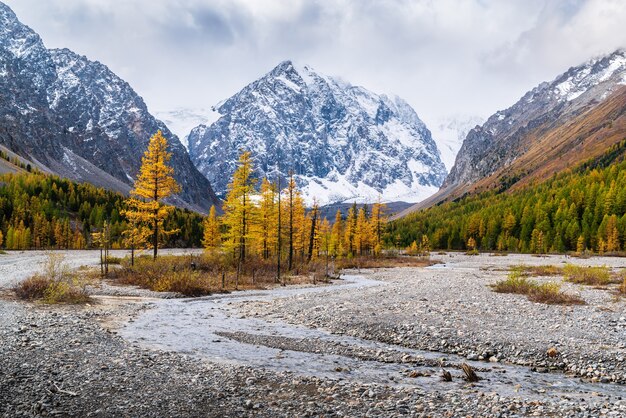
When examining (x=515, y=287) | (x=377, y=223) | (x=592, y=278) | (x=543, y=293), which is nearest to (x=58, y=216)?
(x=377, y=223)

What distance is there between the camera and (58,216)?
124 meters

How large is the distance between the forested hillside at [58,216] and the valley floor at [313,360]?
10099cm

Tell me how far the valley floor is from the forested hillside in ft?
331

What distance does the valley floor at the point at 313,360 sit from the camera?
10.2 metres

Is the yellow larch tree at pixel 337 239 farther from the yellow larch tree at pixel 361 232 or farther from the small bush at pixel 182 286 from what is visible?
the small bush at pixel 182 286

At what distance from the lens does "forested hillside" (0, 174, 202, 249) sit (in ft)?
362

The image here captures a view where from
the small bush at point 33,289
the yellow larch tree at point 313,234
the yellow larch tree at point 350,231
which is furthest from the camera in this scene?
the yellow larch tree at point 350,231

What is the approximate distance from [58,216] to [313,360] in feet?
432

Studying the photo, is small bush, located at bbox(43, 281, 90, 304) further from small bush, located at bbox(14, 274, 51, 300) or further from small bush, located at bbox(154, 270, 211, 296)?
small bush, located at bbox(154, 270, 211, 296)

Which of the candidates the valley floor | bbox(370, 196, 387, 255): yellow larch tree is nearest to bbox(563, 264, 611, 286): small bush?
the valley floor

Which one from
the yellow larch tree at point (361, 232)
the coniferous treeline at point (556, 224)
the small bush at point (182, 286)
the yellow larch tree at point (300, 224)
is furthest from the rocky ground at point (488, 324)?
the coniferous treeline at point (556, 224)

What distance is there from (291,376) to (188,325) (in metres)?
9.42

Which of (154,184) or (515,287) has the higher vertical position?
(154,184)

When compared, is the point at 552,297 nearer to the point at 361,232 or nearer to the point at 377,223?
the point at 377,223
